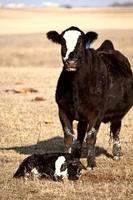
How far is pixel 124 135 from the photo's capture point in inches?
535

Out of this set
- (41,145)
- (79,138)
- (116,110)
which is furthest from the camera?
(41,145)

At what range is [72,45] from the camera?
980cm

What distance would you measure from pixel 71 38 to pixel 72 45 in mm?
133

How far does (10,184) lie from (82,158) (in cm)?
252

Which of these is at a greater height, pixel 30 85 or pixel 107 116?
pixel 107 116

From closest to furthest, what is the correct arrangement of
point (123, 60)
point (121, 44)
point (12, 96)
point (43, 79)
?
point (123, 60), point (12, 96), point (43, 79), point (121, 44)

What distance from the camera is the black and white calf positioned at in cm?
939

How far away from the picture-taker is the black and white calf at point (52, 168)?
9.39m

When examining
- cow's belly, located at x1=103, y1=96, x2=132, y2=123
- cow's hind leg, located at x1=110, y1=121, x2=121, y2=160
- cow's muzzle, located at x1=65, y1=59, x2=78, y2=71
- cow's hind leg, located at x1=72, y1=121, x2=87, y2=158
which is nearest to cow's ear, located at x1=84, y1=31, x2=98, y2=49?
cow's muzzle, located at x1=65, y1=59, x2=78, y2=71

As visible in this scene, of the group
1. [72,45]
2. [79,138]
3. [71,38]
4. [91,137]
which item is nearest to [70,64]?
[72,45]

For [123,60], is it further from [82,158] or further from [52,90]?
[52,90]

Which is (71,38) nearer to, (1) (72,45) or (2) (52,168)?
(1) (72,45)

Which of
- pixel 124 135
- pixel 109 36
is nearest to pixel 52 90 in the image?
pixel 124 135

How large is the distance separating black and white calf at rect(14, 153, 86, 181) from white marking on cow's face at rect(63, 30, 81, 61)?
158 centimetres
